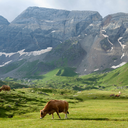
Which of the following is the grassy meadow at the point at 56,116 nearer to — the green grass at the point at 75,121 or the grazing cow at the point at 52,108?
the green grass at the point at 75,121

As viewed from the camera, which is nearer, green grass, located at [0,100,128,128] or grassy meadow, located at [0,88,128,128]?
green grass, located at [0,100,128,128]

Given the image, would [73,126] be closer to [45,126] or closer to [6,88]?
[45,126]

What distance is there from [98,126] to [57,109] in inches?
399

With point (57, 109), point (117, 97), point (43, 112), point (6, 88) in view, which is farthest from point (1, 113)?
point (117, 97)

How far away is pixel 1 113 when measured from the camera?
37.1 m

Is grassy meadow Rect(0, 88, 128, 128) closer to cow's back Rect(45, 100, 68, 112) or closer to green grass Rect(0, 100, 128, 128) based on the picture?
green grass Rect(0, 100, 128, 128)

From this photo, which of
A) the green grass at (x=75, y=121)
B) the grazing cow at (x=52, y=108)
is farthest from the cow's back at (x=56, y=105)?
the green grass at (x=75, y=121)

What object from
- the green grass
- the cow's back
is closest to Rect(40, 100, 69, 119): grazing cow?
the cow's back

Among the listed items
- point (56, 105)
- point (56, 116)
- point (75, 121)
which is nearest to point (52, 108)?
point (56, 105)

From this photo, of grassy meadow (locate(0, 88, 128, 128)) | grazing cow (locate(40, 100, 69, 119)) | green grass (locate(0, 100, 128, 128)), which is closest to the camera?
green grass (locate(0, 100, 128, 128))

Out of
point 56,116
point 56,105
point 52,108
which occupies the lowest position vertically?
point 56,116

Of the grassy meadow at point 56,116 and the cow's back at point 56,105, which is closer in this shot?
the grassy meadow at point 56,116

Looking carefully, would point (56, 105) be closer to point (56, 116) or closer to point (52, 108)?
point (52, 108)

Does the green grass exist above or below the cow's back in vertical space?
below
